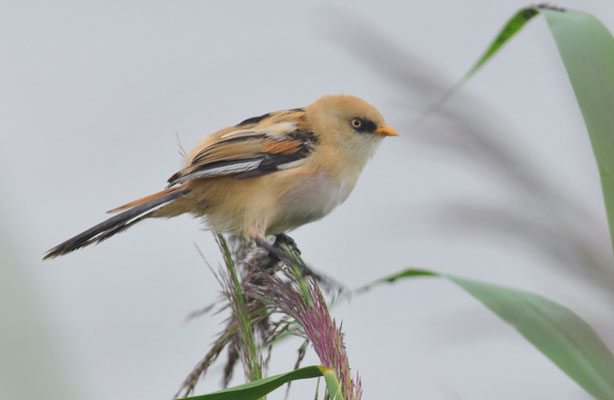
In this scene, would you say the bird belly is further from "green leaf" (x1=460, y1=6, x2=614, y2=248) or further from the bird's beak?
"green leaf" (x1=460, y1=6, x2=614, y2=248)

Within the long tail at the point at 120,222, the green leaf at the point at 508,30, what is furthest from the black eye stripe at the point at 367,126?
the green leaf at the point at 508,30

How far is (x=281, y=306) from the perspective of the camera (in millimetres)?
1596

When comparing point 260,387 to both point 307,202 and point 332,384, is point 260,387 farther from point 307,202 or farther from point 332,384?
point 307,202

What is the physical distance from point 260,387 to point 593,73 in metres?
0.94

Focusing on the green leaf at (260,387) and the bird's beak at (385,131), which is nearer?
the green leaf at (260,387)

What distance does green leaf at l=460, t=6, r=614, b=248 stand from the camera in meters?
1.28

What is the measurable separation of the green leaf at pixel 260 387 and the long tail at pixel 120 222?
1098mm

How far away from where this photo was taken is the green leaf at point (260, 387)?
1130mm

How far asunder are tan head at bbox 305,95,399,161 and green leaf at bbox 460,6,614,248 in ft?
3.40

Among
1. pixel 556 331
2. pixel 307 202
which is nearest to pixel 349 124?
pixel 307 202

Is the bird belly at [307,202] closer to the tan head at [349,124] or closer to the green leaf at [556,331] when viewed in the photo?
the tan head at [349,124]

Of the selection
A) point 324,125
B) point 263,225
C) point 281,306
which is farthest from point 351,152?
point 281,306

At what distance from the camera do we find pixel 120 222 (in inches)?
91.7

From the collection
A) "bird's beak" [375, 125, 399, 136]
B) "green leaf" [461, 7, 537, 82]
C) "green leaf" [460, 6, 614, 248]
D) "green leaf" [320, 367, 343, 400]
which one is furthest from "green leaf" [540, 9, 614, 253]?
"bird's beak" [375, 125, 399, 136]
